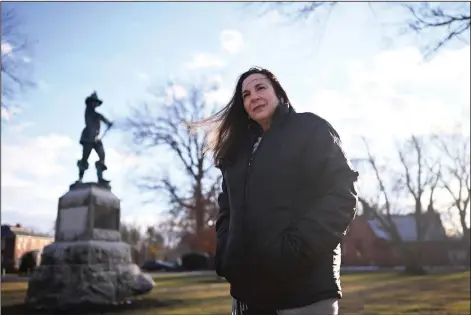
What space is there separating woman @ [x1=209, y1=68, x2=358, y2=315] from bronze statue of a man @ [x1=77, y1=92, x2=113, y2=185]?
9449 millimetres

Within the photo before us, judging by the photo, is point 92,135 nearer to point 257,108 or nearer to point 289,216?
point 257,108

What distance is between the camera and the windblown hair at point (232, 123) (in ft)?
8.16

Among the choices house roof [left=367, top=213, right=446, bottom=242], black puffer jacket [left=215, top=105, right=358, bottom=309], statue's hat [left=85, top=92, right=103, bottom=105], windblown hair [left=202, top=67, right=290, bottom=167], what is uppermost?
statue's hat [left=85, top=92, right=103, bottom=105]

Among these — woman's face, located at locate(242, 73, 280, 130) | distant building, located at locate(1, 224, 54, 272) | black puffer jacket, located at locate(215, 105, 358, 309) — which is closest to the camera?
black puffer jacket, located at locate(215, 105, 358, 309)

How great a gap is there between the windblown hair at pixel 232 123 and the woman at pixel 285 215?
10 cm

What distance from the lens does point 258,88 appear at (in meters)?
2.42

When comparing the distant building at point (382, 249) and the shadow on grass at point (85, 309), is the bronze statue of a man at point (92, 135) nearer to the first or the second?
the shadow on grass at point (85, 309)

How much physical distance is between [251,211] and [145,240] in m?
80.4

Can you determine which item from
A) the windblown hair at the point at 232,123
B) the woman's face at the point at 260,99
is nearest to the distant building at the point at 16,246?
the windblown hair at the point at 232,123

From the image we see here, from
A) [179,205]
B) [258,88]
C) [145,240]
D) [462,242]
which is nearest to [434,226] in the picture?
[462,242]

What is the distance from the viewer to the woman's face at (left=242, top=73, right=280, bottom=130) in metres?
2.40

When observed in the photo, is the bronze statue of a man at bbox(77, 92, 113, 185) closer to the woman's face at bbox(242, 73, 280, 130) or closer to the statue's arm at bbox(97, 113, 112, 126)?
the statue's arm at bbox(97, 113, 112, 126)

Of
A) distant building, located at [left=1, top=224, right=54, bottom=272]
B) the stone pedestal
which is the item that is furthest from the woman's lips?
distant building, located at [left=1, top=224, right=54, bottom=272]

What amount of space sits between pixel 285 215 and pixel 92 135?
1008 centimetres
